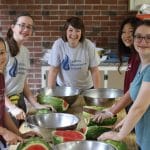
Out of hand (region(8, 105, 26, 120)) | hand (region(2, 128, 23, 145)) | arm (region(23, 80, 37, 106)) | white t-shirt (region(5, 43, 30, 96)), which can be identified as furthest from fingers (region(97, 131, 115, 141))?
white t-shirt (region(5, 43, 30, 96))

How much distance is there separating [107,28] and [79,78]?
154 centimetres

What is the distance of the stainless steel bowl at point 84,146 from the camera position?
4.78 ft

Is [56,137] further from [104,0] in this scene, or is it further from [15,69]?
[104,0]

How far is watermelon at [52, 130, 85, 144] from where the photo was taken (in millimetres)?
1545

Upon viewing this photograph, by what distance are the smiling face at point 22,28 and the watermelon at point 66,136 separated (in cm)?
91

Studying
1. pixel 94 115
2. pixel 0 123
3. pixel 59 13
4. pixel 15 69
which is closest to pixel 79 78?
pixel 15 69

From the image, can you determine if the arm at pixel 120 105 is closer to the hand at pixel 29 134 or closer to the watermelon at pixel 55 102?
the watermelon at pixel 55 102

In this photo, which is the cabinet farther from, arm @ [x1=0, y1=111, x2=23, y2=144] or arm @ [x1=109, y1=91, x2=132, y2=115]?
arm @ [x1=0, y1=111, x2=23, y2=144]

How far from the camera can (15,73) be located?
230 centimetres

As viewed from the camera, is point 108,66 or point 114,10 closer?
point 108,66

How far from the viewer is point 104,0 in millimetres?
4109

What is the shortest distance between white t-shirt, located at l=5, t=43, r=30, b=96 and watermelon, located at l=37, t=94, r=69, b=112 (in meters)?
0.21

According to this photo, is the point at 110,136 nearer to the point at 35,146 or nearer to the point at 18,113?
the point at 35,146

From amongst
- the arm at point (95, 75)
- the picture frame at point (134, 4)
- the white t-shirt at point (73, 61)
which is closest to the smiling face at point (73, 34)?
the white t-shirt at point (73, 61)
